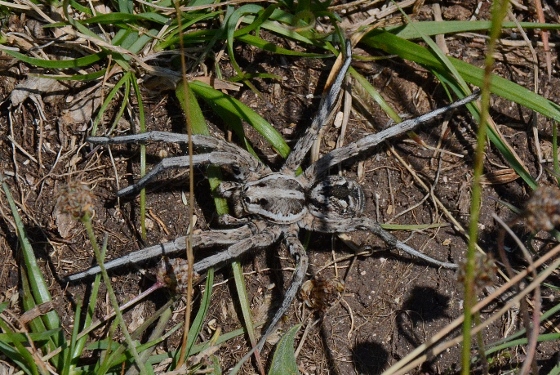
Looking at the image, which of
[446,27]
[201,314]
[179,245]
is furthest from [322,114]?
[201,314]

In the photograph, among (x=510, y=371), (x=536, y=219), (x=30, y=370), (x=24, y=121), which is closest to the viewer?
(x=536, y=219)

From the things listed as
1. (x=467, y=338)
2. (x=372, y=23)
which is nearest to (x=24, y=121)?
(x=372, y=23)

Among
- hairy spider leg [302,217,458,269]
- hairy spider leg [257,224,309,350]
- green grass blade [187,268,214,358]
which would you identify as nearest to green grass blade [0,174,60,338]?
green grass blade [187,268,214,358]

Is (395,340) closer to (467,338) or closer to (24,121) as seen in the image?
(467,338)

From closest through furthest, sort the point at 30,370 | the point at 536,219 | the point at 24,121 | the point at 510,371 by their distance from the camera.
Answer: the point at 536,219 → the point at 30,370 → the point at 510,371 → the point at 24,121

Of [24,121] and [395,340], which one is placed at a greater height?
[24,121]

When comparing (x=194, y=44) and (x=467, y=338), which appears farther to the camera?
(x=194, y=44)

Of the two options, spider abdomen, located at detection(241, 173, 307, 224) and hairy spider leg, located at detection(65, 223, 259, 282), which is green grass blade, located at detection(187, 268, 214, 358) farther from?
spider abdomen, located at detection(241, 173, 307, 224)


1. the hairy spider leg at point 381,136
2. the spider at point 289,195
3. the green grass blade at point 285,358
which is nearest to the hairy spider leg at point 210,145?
the spider at point 289,195
